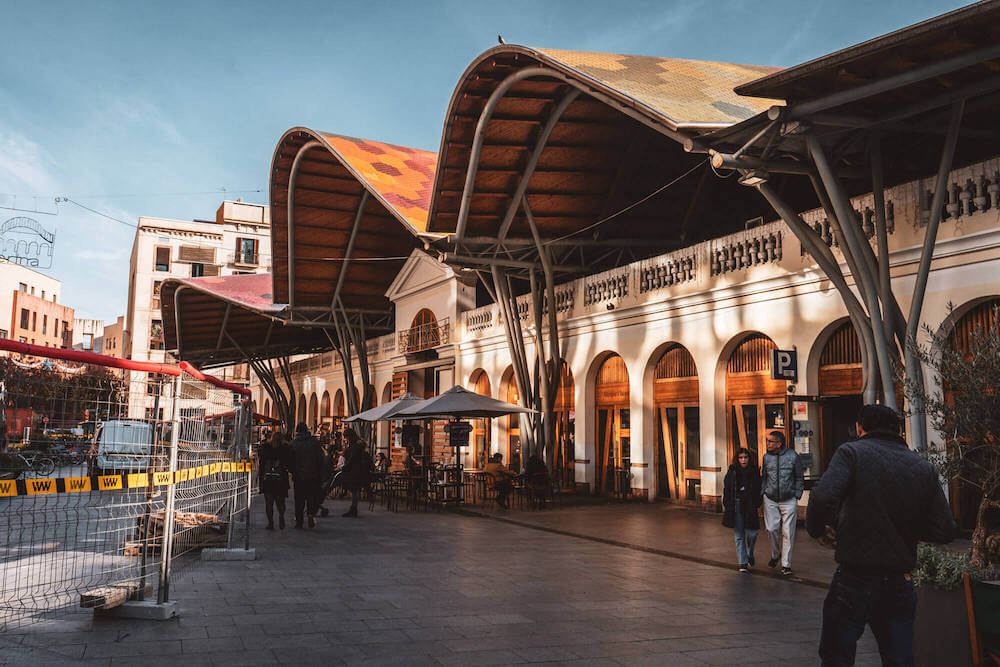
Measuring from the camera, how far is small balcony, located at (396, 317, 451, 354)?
3153cm

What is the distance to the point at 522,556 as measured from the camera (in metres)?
11.6

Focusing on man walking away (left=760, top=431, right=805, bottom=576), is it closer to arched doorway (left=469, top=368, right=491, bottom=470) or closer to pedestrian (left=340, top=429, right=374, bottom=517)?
pedestrian (left=340, top=429, right=374, bottom=517)

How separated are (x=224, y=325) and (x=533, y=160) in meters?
32.2

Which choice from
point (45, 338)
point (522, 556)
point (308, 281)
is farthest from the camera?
point (45, 338)

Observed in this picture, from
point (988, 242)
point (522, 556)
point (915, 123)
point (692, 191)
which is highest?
point (692, 191)

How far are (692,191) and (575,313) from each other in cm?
490

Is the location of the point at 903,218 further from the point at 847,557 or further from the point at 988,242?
the point at 847,557

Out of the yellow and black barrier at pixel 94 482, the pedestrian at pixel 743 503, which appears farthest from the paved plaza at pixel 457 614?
the yellow and black barrier at pixel 94 482

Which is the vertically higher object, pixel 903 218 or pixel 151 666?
pixel 903 218

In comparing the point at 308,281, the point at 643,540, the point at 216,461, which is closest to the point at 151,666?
the point at 216,461

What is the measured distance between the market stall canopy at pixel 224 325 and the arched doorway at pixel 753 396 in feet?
90.2

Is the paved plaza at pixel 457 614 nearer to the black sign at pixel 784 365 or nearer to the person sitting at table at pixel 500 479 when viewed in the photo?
the black sign at pixel 784 365

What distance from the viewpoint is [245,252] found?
7181cm

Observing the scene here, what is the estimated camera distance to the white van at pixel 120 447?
18.9 feet
